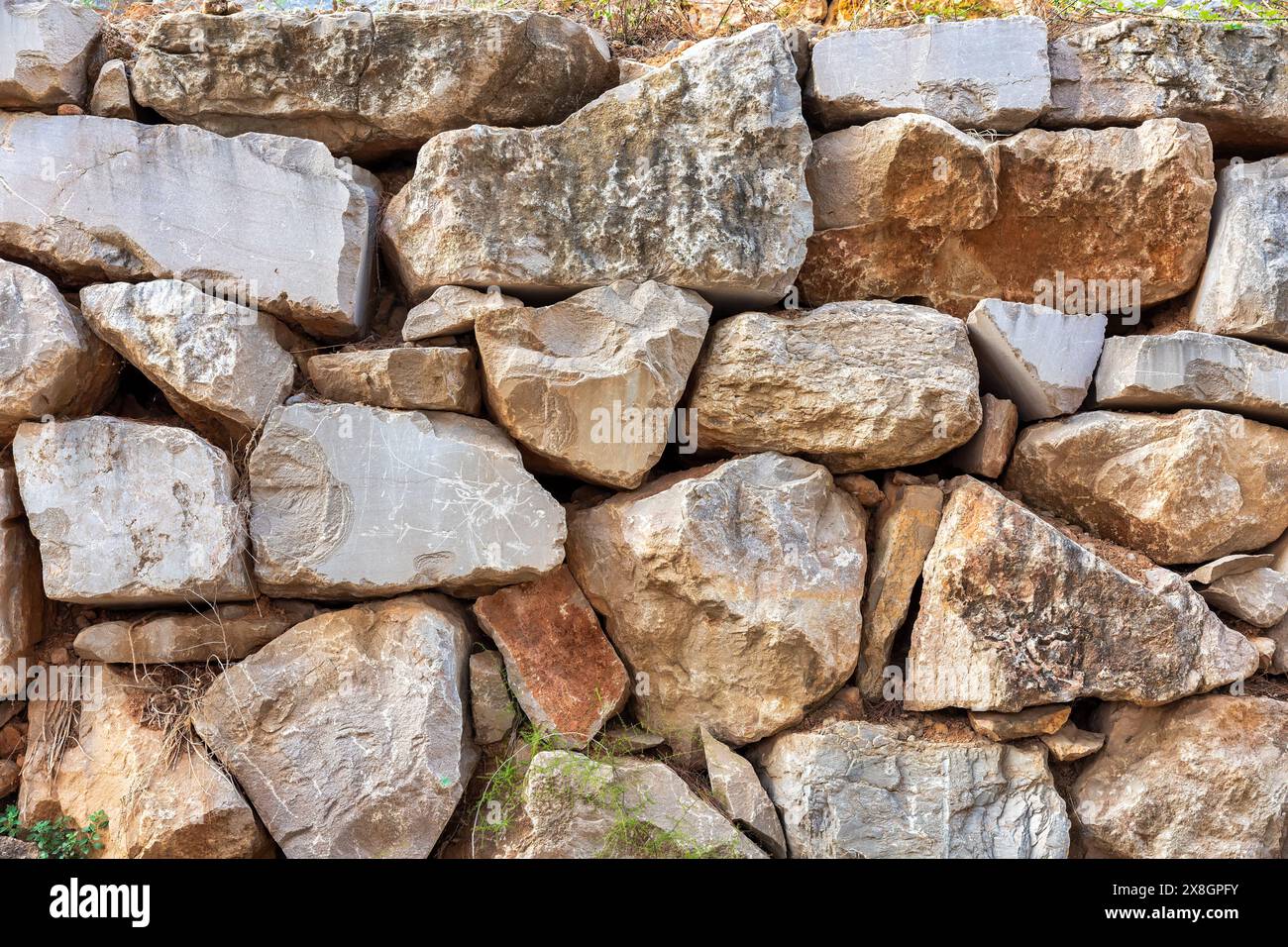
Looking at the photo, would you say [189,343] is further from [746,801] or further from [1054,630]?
[1054,630]

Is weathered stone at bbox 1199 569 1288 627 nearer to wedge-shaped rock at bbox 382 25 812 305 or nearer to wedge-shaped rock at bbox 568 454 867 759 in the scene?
wedge-shaped rock at bbox 568 454 867 759

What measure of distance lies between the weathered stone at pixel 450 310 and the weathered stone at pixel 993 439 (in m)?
1.66

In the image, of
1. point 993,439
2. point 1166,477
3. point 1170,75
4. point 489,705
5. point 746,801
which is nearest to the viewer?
point 746,801

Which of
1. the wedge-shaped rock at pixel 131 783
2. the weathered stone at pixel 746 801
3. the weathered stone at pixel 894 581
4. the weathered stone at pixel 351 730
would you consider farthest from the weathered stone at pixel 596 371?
the wedge-shaped rock at pixel 131 783

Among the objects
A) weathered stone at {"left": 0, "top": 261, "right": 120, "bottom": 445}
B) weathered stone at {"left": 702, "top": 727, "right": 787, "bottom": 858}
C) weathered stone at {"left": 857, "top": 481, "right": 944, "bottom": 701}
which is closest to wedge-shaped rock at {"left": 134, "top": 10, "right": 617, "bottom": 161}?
weathered stone at {"left": 0, "top": 261, "right": 120, "bottom": 445}

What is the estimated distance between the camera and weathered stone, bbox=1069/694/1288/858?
3.09 metres

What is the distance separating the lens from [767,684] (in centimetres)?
319

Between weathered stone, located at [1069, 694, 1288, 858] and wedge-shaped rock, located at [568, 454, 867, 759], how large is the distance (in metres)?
0.94

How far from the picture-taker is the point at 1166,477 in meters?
3.31

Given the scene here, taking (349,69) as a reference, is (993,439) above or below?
below

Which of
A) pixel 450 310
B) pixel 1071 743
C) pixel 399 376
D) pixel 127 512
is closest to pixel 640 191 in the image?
pixel 450 310

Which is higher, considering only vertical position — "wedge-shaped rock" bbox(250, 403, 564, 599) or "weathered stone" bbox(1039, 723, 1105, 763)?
"wedge-shaped rock" bbox(250, 403, 564, 599)

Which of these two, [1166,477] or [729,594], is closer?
[729,594]

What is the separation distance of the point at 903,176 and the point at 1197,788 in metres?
2.22
